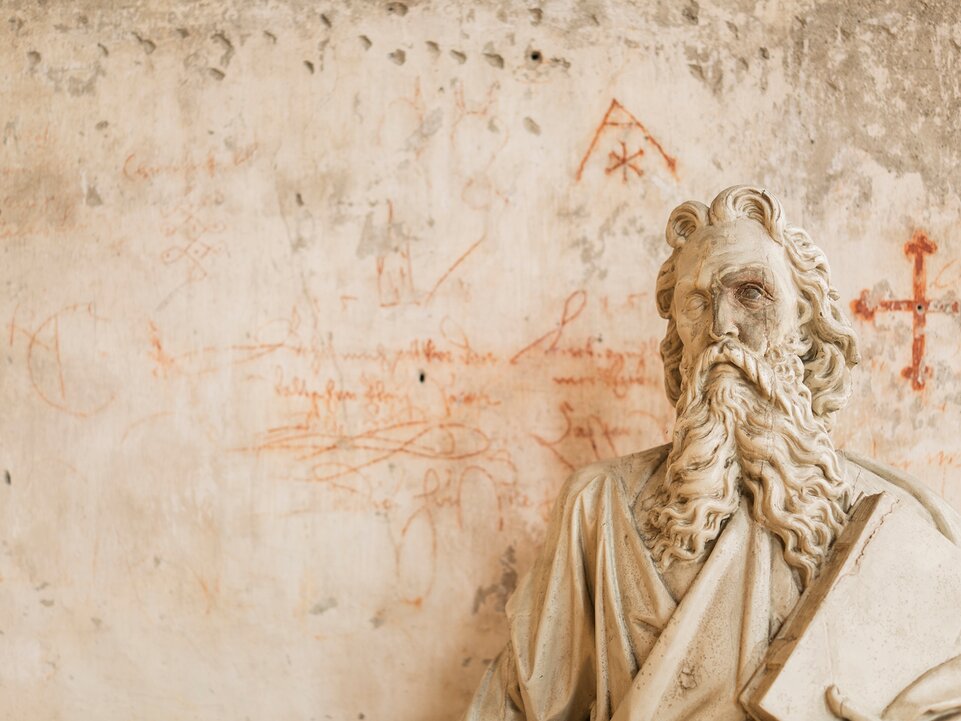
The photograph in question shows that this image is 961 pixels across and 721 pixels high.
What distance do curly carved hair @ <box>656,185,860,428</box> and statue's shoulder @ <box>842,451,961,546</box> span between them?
0.17 meters

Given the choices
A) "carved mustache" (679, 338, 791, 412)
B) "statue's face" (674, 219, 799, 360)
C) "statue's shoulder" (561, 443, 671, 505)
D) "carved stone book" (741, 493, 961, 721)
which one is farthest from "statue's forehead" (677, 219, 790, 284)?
"carved stone book" (741, 493, 961, 721)

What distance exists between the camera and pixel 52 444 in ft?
13.9

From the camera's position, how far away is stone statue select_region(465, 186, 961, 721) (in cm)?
301

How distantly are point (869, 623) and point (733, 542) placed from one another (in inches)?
14.3

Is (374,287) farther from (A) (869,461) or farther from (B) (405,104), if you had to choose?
(A) (869,461)

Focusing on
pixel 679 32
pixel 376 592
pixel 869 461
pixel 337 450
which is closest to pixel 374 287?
pixel 337 450

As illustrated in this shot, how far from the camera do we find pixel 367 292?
14.0 ft

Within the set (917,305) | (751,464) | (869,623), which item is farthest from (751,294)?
(917,305)

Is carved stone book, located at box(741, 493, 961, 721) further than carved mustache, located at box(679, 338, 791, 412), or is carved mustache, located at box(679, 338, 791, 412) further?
carved mustache, located at box(679, 338, 791, 412)

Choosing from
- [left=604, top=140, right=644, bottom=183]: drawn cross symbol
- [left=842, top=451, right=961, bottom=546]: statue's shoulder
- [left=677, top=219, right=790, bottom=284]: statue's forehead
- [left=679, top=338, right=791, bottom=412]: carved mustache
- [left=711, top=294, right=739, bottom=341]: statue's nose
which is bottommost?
[left=842, top=451, right=961, bottom=546]: statue's shoulder

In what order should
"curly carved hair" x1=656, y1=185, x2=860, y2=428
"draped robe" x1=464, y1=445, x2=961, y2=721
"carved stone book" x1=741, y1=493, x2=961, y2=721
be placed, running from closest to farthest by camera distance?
"carved stone book" x1=741, y1=493, x2=961, y2=721
"draped robe" x1=464, y1=445, x2=961, y2=721
"curly carved hair" x1=656, y1=185, x2=860, y2=428

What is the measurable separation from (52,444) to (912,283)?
293cm

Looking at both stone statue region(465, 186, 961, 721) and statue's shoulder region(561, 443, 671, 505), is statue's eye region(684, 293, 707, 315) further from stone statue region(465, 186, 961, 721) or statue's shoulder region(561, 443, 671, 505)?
statue's shoulder region(561, 443, 671, 505)

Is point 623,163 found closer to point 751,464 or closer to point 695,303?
point 695,303
